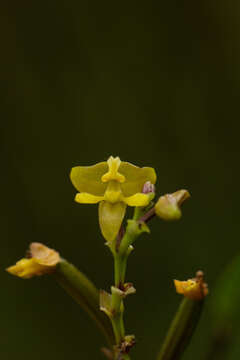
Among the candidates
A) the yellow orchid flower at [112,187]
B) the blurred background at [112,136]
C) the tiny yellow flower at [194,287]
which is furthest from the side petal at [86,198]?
the blurred background at [112,136]

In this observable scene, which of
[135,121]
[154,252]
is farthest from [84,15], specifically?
[154,252]

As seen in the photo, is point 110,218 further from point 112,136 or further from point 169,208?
point 112,136

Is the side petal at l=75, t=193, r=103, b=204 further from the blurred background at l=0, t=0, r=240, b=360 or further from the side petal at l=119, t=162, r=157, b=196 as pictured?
the blurred background at l=0, t=0, r=240, b=360

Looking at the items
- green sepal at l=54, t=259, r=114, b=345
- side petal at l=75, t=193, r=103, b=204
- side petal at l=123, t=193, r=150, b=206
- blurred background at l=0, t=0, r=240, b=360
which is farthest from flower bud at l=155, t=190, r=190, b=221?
blurred background at l=0, t=0, r=240, b=360

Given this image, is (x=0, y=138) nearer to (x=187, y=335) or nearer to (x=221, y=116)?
(x=221, y=116)

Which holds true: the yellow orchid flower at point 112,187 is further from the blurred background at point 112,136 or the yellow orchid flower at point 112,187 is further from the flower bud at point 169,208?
the blurred background at point 112,136

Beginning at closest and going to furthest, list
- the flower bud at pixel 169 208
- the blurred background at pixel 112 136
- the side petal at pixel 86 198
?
the flower bud at pixel 169 208
the side petal at pixel 86 198
the blurred background at pixel 112 136

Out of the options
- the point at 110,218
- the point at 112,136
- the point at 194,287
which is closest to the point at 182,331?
the point at 194,287
